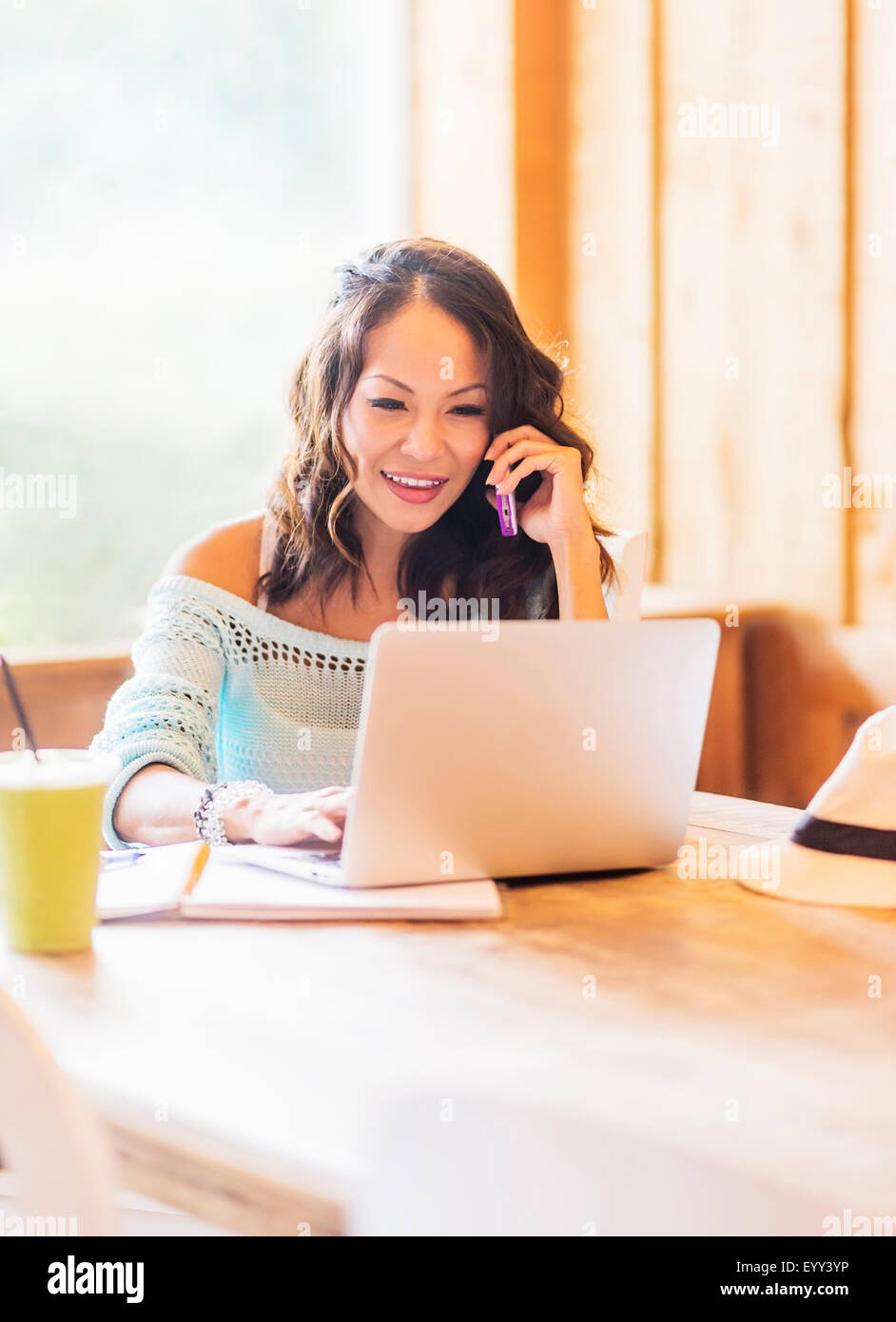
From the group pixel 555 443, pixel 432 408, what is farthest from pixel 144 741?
pixel 555 443

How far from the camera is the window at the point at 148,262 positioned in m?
2.99

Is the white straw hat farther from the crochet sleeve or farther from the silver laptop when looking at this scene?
the crochet sleeve

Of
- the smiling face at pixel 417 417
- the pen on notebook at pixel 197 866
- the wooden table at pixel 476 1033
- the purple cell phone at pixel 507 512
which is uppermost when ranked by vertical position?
the smiling face at pixel 417 417

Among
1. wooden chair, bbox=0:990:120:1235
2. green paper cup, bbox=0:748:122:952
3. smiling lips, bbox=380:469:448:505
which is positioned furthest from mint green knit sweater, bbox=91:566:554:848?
wooden chair, bbox=0:990:120:1235

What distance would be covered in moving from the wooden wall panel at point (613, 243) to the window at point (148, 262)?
54cm

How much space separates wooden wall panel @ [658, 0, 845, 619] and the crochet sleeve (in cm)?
179

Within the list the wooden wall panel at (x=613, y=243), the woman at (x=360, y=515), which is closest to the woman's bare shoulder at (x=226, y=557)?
the woman at (x=360, y=515)

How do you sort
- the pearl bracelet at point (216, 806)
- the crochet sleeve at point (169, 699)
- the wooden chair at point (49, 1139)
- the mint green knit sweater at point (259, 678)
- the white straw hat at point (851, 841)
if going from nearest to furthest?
1. the wooden chair at point (49, 1139)
2. the white straw hat at point (851, 841)
3. the pearl bracelet at point (216, 806)
4. the crochet sleeve at point (169, 699)
5. the mint green knit sweater at point (259, 678)

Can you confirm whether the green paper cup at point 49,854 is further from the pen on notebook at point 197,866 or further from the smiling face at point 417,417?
the smiling face at point 417,417

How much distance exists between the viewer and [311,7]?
333cm

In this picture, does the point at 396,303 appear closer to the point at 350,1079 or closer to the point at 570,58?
the point at 350,1079

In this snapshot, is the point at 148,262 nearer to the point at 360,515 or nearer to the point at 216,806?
the point at 360,515

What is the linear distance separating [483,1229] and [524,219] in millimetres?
3146

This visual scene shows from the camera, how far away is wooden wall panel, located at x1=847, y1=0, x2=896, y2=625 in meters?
2.93
